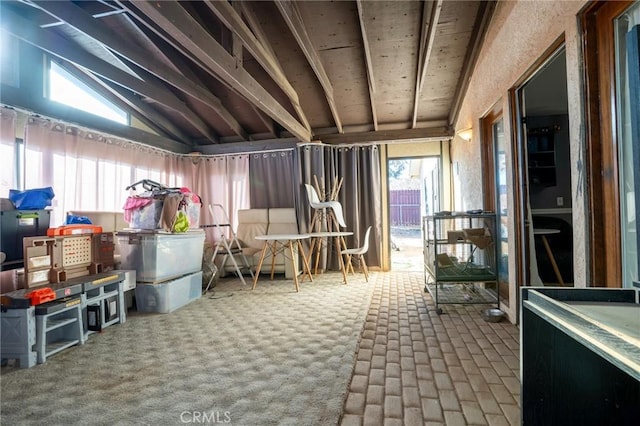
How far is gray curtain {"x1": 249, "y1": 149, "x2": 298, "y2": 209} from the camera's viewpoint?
4828 mm

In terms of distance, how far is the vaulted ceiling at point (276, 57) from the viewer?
96.7 inches

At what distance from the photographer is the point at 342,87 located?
12.7 feet

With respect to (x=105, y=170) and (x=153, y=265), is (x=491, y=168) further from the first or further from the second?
(x=105, y=170)

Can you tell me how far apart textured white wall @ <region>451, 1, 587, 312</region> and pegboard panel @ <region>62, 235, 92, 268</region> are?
3.53 metres

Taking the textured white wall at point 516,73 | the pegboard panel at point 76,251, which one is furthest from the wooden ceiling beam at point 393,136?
the pegboard panel at point 76,251

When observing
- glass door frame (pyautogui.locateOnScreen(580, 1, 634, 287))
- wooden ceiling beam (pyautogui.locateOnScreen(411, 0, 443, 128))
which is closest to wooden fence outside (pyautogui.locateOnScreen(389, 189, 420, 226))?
wooden ceiling beam (pyautogui.locateOnScreen(411, 0, 443, 128))

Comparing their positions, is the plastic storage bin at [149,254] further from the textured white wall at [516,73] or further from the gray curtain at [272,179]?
the textured white wall at [516,73]

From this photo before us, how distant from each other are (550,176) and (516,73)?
6.36ft

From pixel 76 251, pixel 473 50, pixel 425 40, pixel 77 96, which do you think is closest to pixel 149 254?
pixel 76 251

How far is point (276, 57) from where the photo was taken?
132 inches

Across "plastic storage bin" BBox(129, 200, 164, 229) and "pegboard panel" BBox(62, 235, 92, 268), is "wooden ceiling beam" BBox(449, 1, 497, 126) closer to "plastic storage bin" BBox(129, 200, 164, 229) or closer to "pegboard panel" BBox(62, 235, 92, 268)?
"plastic storage bin" BBox(129, 200, 164, 229)

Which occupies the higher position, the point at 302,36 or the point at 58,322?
the point at 302,36

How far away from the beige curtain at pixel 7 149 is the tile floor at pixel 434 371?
3598mm

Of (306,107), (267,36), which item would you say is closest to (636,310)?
(267,36)
